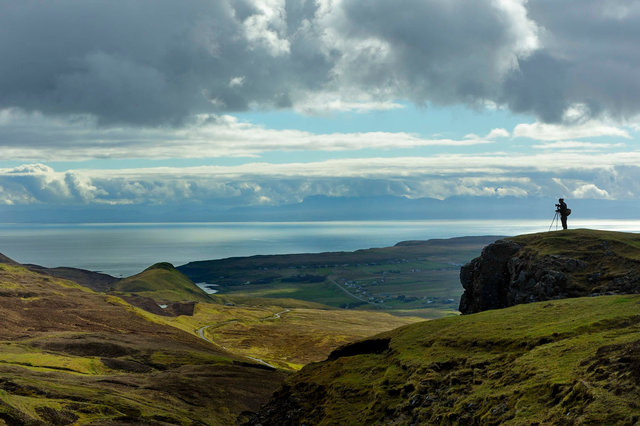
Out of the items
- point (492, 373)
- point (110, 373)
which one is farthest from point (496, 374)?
point (110, 373)

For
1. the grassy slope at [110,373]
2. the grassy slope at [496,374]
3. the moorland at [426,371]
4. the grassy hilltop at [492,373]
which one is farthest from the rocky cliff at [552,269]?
the grassy slope at [110,373]

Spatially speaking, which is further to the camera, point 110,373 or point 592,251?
point 110,373

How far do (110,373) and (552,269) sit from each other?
7763 cm

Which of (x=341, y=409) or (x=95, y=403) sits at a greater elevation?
(x=341, y=409)

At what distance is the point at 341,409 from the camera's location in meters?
48.9

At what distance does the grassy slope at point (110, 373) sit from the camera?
228 feet

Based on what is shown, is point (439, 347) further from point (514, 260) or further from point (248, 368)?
point (248, 368)

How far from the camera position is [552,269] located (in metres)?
82.1

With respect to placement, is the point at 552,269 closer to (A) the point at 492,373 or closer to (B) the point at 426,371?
(B) the point at 426,371

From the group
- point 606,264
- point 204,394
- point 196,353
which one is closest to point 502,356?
point 606,264

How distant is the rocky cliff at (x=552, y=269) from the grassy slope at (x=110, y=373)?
4043 cm

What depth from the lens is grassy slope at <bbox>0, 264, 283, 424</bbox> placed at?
228ft

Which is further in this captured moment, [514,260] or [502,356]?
[514,260]

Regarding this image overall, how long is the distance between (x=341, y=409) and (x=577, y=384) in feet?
74.3
